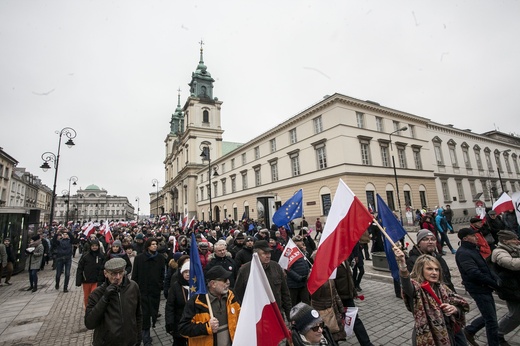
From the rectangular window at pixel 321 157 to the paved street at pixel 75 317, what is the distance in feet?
56.4

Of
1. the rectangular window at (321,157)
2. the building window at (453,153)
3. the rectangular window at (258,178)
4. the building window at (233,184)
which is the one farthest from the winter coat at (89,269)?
the building window at (453,153)

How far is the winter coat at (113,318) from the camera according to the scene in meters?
3.09

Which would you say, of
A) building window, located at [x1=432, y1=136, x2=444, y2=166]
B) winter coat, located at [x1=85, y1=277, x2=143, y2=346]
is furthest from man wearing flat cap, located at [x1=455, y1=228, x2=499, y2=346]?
building window, located at [x1=432, y1=136, x2=444, y2=166]

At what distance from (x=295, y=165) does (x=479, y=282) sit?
26.0 metres

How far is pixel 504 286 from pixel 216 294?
4.26 m

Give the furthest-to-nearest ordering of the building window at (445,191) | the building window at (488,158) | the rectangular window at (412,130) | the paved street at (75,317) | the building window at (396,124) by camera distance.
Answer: the building window at (488,158), the building window at (445,191), the rectangular window at (412,130), the building window at (396,124), the paved street at (75,317)

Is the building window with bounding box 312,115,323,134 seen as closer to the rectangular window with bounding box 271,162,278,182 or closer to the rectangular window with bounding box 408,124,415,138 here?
the rectangular window with bounding box 271,162,278,182

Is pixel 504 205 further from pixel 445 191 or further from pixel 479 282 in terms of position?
pixel 445 191

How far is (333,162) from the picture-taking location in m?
24.7

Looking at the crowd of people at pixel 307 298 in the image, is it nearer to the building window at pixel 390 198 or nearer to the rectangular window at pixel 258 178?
the building window at pixel 390 198

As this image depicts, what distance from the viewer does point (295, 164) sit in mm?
29703

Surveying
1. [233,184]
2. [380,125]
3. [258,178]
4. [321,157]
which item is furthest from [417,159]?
[233,184]

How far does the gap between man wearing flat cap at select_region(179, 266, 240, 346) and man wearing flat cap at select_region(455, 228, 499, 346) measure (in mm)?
3578

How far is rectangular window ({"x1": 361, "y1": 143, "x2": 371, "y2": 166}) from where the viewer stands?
25425 mm
